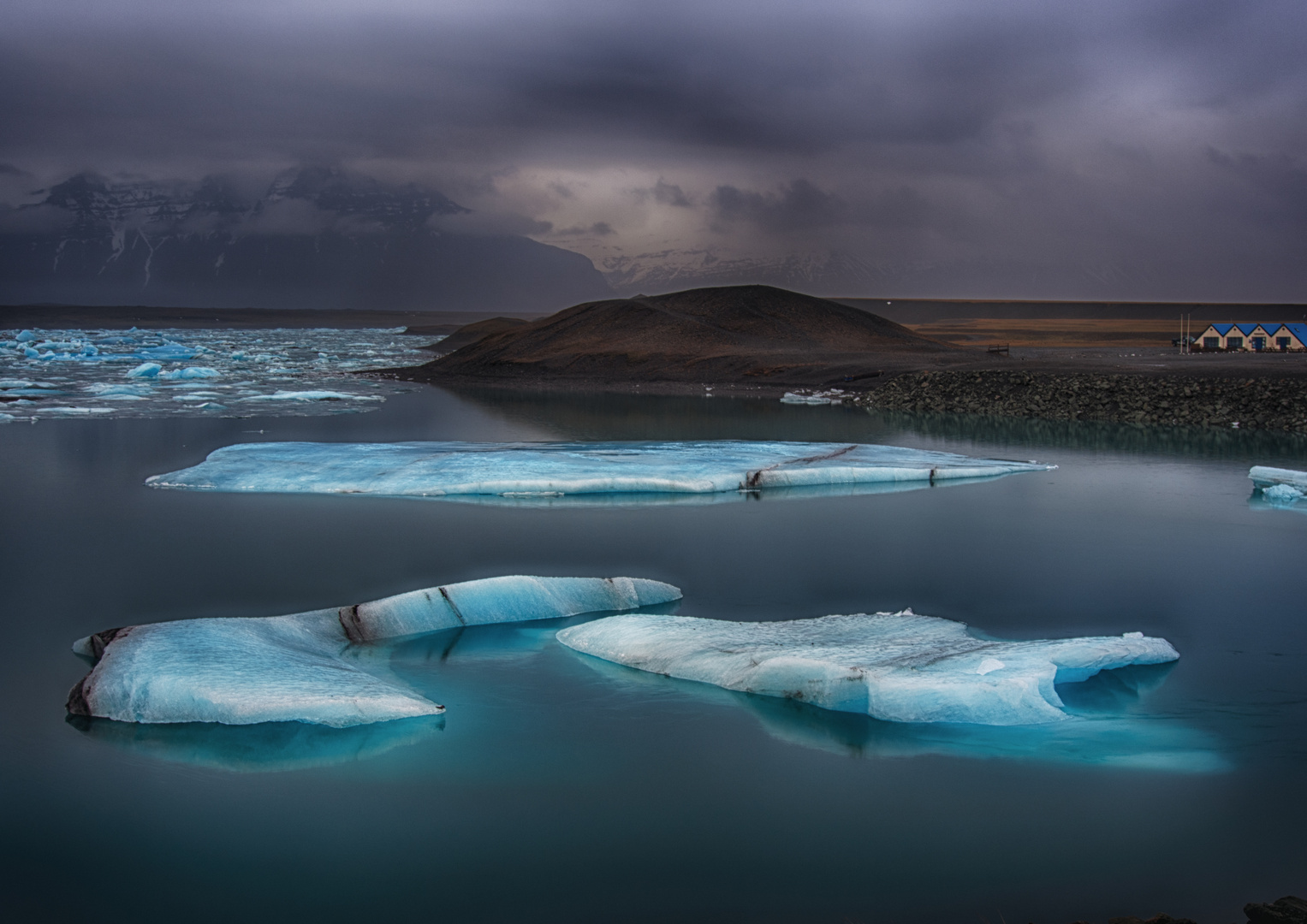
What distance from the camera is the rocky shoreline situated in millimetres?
21844

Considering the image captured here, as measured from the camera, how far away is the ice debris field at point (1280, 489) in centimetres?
1277

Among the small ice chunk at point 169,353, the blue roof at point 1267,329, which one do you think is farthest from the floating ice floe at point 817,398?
the small ice chunk at point 169,353

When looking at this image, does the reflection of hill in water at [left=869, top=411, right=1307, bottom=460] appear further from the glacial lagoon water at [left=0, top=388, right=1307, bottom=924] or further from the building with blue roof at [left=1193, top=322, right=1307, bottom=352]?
the building with blue roof at [left=1193, top=322, right=1307, bottom=352]

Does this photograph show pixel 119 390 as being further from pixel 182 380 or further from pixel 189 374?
pixel 189 374

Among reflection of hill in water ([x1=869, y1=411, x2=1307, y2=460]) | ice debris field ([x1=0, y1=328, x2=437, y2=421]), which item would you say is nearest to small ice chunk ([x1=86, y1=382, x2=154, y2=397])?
ice debris field ([x1=0, y1=328, x2=437, y2=421])

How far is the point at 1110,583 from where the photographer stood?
9.08 m

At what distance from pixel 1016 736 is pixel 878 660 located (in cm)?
89

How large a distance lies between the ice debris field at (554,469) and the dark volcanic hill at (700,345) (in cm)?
1721

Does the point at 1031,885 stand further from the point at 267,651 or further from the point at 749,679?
the point at 267,651

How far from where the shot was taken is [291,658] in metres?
6.18

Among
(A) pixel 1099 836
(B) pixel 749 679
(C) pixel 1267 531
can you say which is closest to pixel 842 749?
(B) pixel 749 679

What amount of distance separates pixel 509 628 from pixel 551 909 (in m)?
3.51

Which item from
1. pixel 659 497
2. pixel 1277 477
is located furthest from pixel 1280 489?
pixel 659 497

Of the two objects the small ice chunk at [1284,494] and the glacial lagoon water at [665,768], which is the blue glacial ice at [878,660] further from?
the small ice chunk at [1284,494]
